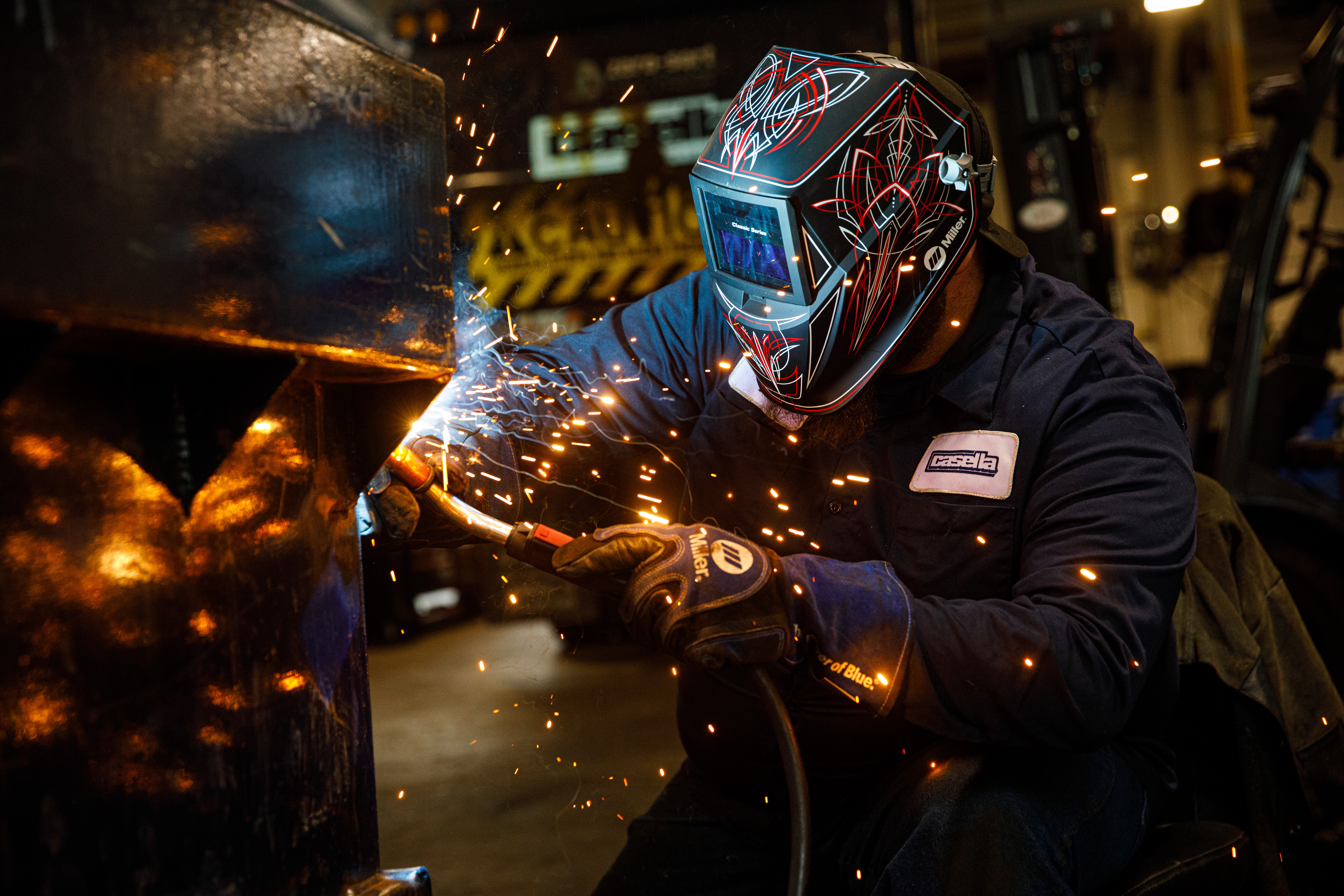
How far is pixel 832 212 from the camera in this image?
158cm

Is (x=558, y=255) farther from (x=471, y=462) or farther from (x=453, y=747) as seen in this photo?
(x=471, y=462)

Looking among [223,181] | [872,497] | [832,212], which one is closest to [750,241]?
[832,212]

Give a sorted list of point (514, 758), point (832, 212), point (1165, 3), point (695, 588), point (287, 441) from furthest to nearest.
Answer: point (1165, 3) → point (514, 758) → point (832, 212) → point (695, 588) → point (287, 441)

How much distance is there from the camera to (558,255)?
17.3 feet

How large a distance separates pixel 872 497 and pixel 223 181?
1192 millimetres

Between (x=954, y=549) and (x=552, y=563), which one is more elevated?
(x=552, y=563)

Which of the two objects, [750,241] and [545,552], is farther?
[750,241]

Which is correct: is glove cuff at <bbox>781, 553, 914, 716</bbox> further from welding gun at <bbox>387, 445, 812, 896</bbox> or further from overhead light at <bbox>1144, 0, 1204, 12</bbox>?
overhead light at <bbox>1144, 0, 1204, 12</bbox>

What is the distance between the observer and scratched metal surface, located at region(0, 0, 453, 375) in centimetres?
71

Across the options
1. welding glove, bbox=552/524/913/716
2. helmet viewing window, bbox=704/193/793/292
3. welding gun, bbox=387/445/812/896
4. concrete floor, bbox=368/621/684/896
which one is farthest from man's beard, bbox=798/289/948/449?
concrete floor, bbox=368/621/684/896

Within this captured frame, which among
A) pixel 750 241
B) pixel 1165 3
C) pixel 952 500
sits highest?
pixel 1165 3

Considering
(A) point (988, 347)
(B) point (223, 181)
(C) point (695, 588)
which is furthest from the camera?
(A) point (988, 347)

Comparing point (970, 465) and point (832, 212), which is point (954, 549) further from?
point (832, 212)

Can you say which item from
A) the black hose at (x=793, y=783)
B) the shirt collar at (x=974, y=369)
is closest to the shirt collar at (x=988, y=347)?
the shirt collar at (x=974, y=369)
